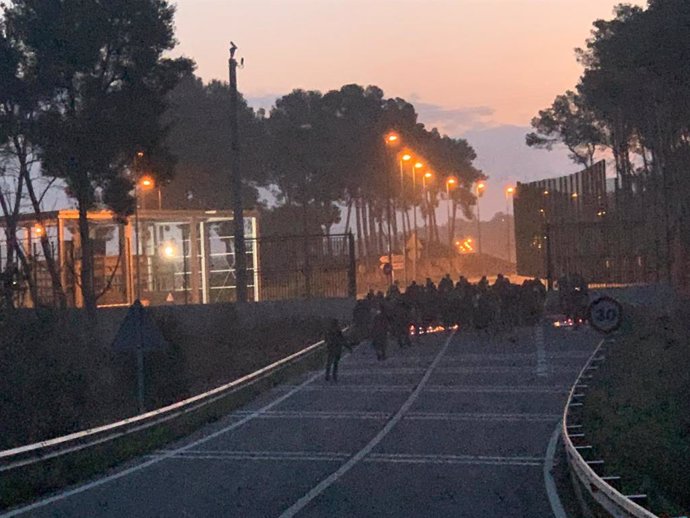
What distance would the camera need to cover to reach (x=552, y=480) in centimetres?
1486

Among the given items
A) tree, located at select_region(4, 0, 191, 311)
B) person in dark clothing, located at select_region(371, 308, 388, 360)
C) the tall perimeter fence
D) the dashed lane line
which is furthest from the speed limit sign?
the tall perimeter fence

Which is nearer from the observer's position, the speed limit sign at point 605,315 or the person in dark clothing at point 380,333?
the speed limit sign at point 605,315

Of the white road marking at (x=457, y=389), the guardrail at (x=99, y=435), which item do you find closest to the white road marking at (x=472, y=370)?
the white road marking at (x=457, y=389)

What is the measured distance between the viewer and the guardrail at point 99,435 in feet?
49.2

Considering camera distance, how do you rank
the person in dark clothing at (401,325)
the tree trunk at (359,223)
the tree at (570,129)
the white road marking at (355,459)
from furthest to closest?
1. the tree trunk at (359,223)
2. the tree at (570,129)
3. the person in dark clothing at (401,325)
4. the white road marking at (355,459)

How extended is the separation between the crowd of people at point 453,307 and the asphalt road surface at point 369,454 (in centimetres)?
417

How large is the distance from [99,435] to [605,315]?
9.79 m

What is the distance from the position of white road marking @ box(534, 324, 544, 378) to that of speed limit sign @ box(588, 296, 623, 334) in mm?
4601

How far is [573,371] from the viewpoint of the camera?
2750cm

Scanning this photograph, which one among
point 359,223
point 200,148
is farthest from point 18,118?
point 359,223

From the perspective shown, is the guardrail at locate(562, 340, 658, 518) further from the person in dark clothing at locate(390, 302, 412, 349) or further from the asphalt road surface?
the person in dark clothing at locate(390, 302, 412, 349)

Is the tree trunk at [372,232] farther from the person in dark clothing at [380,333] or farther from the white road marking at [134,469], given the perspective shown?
the white road marking at [134,469]

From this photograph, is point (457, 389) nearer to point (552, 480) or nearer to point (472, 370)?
point (472, 370)

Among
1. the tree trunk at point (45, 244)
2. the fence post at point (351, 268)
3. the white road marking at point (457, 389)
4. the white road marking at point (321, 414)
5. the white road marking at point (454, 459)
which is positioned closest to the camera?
the white road marking at point (454, 459)
